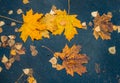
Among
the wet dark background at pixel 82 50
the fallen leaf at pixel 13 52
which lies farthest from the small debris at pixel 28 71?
the fallen leaf at pixel 13 52

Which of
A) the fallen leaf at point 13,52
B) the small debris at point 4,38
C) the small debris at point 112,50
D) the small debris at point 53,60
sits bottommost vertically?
the small debris at point 53,60

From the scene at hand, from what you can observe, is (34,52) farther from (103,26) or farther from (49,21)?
(103,26)

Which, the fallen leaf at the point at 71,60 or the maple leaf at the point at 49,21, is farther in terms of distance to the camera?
the maple leaf at the point at 49,21

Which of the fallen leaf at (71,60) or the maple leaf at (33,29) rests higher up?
the maple leaf at (33,29)

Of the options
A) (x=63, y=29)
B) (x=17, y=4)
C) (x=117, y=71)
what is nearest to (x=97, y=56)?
(x=117, y=71)

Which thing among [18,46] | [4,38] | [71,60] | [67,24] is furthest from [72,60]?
[4,38]

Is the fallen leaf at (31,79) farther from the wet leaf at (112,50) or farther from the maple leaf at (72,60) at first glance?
the wet leaf at (112,50)
